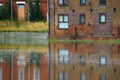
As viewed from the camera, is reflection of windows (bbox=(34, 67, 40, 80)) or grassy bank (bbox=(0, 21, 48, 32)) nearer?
reflection of windows (bbox=(34, 67, 40, 80))

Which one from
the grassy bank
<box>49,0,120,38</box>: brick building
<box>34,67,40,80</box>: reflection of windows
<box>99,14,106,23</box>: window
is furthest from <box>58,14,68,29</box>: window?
<box>34,67,40,80</box>: reflection of windows

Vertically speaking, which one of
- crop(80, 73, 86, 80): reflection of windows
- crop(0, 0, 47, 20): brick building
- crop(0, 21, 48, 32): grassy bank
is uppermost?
crop(0, 0, 47, 20): brick building

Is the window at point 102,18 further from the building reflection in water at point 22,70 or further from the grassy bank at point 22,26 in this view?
the building reflection in water at point 22,70

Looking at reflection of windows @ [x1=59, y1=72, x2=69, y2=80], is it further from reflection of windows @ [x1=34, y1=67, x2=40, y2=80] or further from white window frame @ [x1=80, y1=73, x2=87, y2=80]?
reflection of windows @ [x1=34, y1=67, x2=40, y2=80]

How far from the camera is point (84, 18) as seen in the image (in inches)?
1922

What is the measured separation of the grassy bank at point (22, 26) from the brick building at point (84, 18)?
101 inches

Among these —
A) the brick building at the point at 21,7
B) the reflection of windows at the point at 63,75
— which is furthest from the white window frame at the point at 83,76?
the brick building at the point at 21,7

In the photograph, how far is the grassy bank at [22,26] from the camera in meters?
51.7

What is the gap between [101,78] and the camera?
17.3 metres

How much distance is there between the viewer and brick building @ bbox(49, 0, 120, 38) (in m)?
48.0

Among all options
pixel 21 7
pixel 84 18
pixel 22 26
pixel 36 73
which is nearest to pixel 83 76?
pixel 36 73

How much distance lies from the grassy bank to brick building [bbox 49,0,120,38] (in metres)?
2.57

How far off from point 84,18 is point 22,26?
802cm

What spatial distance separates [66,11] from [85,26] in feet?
8.33
